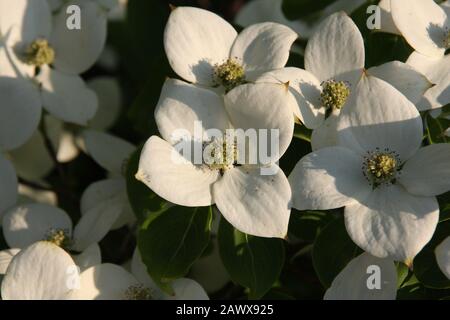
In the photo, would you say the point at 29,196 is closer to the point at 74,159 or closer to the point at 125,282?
the point at 74,159

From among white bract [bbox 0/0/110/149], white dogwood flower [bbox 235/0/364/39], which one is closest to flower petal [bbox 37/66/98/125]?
white bract [bbox 0/0/110/149]

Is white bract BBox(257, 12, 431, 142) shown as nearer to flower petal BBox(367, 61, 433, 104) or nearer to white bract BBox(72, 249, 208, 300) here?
flower petal BBox(367, 61, 433, 104)

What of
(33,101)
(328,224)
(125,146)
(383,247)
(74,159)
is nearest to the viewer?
(383,247)

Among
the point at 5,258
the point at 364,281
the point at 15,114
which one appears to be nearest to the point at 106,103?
the point at 15,114

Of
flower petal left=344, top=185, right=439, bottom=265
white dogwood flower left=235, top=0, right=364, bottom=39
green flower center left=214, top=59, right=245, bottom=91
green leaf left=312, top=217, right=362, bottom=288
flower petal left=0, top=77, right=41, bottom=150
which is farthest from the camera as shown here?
white dogwood flower left=235, top=0, right=364, bottom=39

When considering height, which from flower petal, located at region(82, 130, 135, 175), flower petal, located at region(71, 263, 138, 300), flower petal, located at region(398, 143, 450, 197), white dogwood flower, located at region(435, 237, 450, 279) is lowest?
flower petal, located at region(71, 263, 138, 300)

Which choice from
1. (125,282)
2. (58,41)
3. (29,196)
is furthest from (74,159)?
(125,282)
